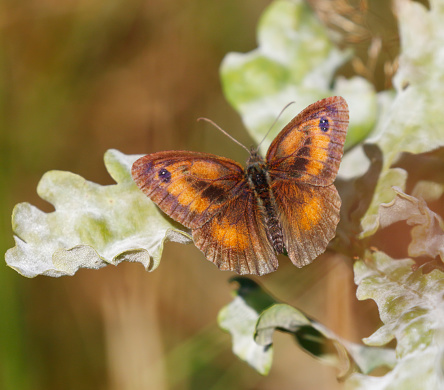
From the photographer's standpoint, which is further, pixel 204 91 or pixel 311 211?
pixel 204 91

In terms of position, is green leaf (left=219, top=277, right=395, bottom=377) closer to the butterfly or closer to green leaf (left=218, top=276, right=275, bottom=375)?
green leaf (left=218, top=276, right=275, bottom=375)

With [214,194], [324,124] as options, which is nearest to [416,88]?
[324,124]

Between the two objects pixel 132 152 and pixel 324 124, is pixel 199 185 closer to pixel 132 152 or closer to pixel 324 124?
pixel 324 124

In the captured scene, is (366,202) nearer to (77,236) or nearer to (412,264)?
(412,264)

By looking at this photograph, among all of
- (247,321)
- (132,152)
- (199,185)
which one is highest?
(199,185)

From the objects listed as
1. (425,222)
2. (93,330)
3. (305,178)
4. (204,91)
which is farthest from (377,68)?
(93,330)

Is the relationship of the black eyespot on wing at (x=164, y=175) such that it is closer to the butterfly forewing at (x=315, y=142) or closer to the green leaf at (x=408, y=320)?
the butterfly forewing at (x=315, y=142)
